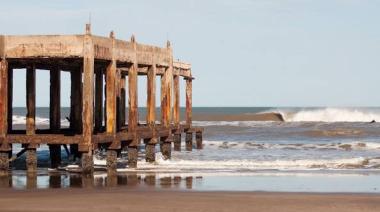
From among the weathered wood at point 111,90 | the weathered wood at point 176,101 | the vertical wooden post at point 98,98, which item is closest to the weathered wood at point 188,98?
the weathered wood at point 176,101

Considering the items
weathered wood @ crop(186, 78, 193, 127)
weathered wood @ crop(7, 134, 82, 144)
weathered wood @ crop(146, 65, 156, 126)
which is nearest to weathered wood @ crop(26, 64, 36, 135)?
weathered wood @ crop(7, 134, 82, 144)

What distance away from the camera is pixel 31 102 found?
83.4ft

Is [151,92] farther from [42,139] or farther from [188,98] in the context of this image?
[188,98]

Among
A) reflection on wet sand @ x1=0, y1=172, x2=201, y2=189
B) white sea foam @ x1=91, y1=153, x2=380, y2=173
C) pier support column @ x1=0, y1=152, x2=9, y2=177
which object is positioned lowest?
reflection on wet sand @ x1=0, y1=172, x2=201, y2=189

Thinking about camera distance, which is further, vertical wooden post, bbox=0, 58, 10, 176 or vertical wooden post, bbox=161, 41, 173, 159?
vertical wooden post, bbox=161, 41, 173, 159

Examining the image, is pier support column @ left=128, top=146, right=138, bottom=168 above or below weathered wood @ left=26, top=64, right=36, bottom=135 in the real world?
below

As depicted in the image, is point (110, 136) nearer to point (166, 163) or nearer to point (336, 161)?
→ point (166, 163)

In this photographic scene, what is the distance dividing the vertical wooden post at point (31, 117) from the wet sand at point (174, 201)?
522cm

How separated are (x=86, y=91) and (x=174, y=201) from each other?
248 inches

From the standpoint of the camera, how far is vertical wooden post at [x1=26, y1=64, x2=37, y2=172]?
2352 cm

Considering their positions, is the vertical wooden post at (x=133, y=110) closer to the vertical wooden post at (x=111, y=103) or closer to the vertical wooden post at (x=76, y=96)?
the vertical wooden post at (x=111, y=103)

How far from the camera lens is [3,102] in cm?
2309

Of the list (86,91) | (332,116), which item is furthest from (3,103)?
(332,116)

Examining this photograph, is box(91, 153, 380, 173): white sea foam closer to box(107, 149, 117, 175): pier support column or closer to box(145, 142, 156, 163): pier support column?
box(145, 142, 156, 163): pier support column
